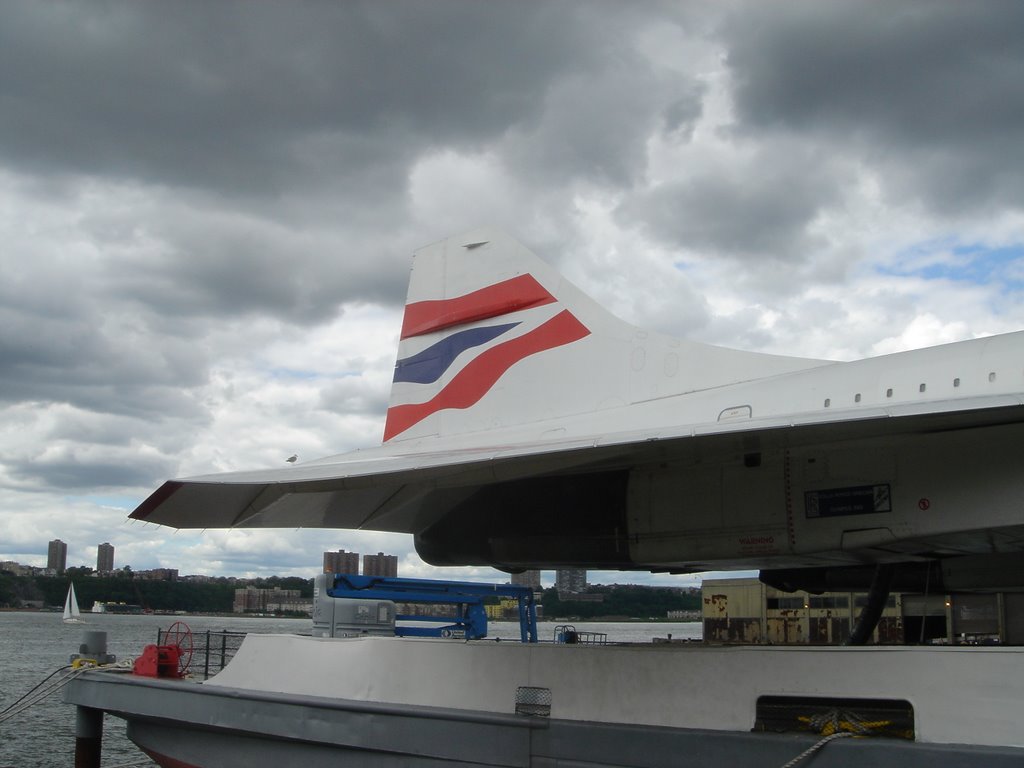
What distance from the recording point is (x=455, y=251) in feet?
31.7

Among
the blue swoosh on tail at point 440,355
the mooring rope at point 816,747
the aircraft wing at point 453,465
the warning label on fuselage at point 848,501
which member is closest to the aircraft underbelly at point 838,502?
the warning label on fuselage at point 848,501

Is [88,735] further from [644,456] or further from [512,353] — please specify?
[644,456]

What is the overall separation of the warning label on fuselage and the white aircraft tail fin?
53.2 inches

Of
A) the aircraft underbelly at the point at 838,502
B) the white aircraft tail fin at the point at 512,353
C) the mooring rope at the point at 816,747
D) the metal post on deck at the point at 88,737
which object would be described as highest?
the white aircraft tail fin at the point at 512,353

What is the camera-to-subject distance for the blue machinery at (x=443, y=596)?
1327 centimetres

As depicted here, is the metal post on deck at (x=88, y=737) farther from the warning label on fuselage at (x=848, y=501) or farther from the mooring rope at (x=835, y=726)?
the warning label on fuselage at (x=848, y=501)

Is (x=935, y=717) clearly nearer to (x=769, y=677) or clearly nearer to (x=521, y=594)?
(x=769, y=677)

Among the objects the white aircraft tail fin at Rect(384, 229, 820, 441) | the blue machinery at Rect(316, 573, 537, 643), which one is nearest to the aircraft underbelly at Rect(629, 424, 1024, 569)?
the white aircraft tail fin at Rect(384, 229, 820, 441)

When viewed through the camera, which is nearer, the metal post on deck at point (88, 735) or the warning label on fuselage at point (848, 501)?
the warning label on fuselage at point (848, 501)

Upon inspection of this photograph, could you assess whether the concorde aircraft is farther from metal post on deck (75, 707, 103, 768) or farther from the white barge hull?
metal post on deck (75, 707, 103, 768)

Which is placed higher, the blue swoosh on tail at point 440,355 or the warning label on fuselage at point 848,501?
the blue swoosh on tail at point 440,355

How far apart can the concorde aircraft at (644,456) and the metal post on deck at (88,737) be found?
156 inches

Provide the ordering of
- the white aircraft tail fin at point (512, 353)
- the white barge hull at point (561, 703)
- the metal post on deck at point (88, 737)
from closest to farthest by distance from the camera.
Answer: the white barge hull at point (561, 703), the white aircraft tail fin at point (512, 353), the metal post on deck at point (88, 737)

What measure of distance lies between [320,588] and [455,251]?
5658 millimetres
